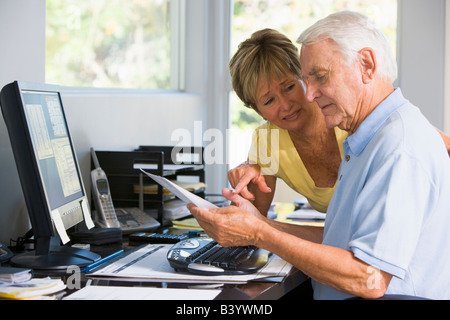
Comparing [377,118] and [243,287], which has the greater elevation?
[377,118]

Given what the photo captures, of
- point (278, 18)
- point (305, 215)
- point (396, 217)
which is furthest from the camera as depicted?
point (278, 18)

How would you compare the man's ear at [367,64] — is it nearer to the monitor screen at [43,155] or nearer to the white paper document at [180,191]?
the white paper document at [180,191]

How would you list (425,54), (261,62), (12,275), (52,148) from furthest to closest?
1. (425,54)
2. (261,62)
3. (52,148)
4. (12,275)

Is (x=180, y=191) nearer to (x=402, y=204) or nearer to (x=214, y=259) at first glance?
(x=214, y=259)

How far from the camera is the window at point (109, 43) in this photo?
96.9 inches

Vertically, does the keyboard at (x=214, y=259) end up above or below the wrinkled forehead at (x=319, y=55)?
below

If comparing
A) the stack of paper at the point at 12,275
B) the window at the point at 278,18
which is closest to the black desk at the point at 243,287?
the stack of paper at the point at 12,275

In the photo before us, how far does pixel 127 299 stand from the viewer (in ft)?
4.04

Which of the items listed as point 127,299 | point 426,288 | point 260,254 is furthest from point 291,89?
point 127,299

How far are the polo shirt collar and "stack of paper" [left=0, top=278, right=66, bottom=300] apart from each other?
31.7 inches

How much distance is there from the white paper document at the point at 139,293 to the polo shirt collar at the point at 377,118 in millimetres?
517

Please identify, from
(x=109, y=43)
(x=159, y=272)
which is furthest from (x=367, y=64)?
(x=109, y=43)

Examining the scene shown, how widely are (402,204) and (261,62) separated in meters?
0.92

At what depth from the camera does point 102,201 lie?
7.05 feet
